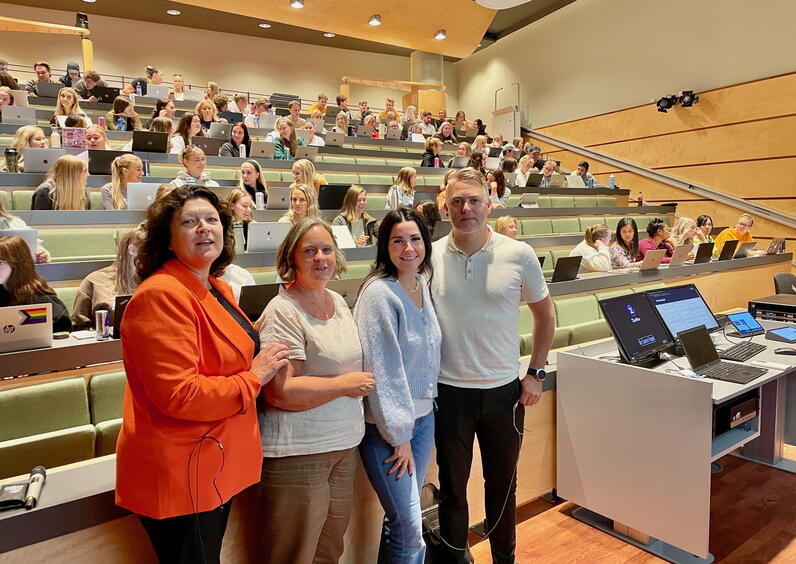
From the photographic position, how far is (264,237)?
329cm

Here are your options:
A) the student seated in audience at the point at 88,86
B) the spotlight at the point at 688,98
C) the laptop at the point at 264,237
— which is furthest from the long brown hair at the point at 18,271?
the spotlight at the point at 688,98

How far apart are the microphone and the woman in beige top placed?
1.49 ft

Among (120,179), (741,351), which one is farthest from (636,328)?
(120,179)

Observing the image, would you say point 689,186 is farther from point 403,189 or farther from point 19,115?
point 19,115

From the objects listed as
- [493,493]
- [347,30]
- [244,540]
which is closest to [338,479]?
[244,540]

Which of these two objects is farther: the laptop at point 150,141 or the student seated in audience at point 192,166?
the laptop at point 150,141

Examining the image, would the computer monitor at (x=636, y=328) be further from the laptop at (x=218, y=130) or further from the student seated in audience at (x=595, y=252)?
the laptop at (x=218, y=130)

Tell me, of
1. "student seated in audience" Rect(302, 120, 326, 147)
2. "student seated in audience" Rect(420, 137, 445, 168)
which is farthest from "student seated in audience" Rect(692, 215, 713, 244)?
"student seated in audience" Rect(302, 120, 326, 147)

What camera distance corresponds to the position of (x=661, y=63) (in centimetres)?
879

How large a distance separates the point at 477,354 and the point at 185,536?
2.86ft

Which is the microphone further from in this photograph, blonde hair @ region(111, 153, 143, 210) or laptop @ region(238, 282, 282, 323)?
blonde hair @ region(111, 153, 143, 210)

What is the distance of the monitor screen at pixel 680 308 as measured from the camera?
2.28 m

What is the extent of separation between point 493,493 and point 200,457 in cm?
98

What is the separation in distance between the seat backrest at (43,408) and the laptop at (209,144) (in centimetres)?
421
